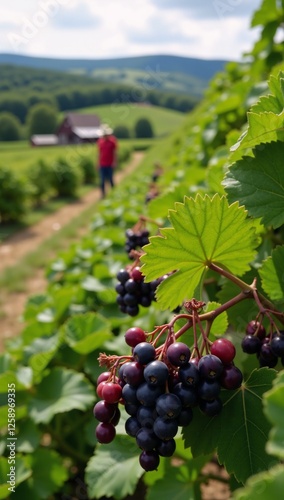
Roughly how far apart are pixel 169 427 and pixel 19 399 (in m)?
2.22

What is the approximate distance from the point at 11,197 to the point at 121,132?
5741 centimetres

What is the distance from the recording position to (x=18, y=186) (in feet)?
44.0

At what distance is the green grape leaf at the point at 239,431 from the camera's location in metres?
0.97

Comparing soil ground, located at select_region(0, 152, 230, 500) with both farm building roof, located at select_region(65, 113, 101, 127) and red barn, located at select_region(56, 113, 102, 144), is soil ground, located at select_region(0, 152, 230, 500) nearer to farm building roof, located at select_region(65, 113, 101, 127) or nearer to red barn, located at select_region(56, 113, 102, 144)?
red barn, located at select_region(56, 113, 102, 144)

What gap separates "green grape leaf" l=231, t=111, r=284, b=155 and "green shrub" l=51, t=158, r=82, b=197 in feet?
53.2

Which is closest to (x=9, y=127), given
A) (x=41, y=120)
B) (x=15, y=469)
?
(x=41, y=120)

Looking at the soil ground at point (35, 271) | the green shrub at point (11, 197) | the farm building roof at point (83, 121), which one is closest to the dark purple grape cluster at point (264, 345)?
the soil ground at point (35, 271)

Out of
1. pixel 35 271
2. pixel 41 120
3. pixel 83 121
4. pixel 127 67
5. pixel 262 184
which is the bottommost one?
pixel 41 120

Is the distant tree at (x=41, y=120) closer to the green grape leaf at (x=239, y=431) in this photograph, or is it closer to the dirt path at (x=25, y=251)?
the dirt path at (x=25, y=251)

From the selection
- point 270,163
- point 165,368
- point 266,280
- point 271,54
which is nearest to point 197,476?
point 266,280

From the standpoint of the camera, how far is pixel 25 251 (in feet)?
34.8

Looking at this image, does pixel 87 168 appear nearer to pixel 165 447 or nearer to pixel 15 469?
pixel 15 469

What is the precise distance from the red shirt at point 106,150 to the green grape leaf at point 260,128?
11.6 meters

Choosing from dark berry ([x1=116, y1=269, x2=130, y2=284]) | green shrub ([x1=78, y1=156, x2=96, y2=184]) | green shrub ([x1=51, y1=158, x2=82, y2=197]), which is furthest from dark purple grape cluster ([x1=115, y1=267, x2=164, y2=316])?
green shrub ([x1=78, y1=156, x2=96, y2=184])
